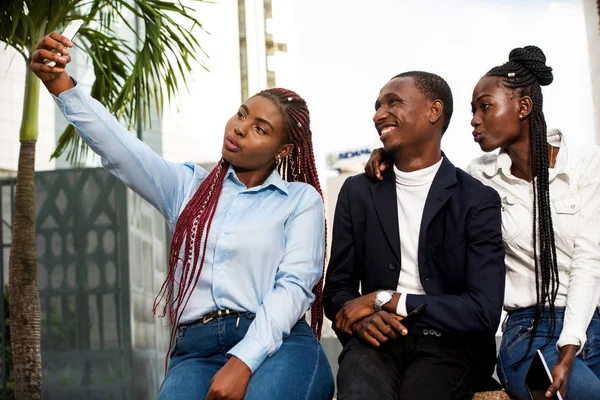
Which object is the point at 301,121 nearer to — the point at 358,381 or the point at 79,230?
the point at 358,381

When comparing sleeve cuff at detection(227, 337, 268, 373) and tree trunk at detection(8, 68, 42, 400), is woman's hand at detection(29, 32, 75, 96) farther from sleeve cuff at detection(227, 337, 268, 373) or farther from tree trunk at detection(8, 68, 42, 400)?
tree trunk at detection(8, 68, 42, 400)

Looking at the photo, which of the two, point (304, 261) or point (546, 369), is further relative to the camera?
point (304, 261)

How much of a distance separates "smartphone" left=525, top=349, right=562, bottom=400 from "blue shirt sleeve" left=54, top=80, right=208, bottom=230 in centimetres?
102

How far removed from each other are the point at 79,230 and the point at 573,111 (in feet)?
16.0

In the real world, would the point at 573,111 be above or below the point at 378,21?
below

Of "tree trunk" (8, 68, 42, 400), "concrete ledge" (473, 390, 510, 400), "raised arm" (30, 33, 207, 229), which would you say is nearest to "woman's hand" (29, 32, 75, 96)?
"raised arm" (30, 33, 207, 229)

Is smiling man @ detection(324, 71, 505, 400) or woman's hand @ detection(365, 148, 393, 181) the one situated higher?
woman's hand @ detection(365, 148, 393, 181)

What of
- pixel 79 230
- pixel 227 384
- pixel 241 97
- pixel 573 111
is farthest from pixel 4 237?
pixel 227 384

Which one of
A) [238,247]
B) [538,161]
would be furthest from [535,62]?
[238,247]

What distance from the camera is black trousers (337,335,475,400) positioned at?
1887 mm

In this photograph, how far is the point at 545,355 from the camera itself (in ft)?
6.74

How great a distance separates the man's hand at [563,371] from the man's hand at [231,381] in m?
0.72

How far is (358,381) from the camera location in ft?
6.26

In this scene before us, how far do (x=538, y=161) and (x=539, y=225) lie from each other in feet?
0.68
